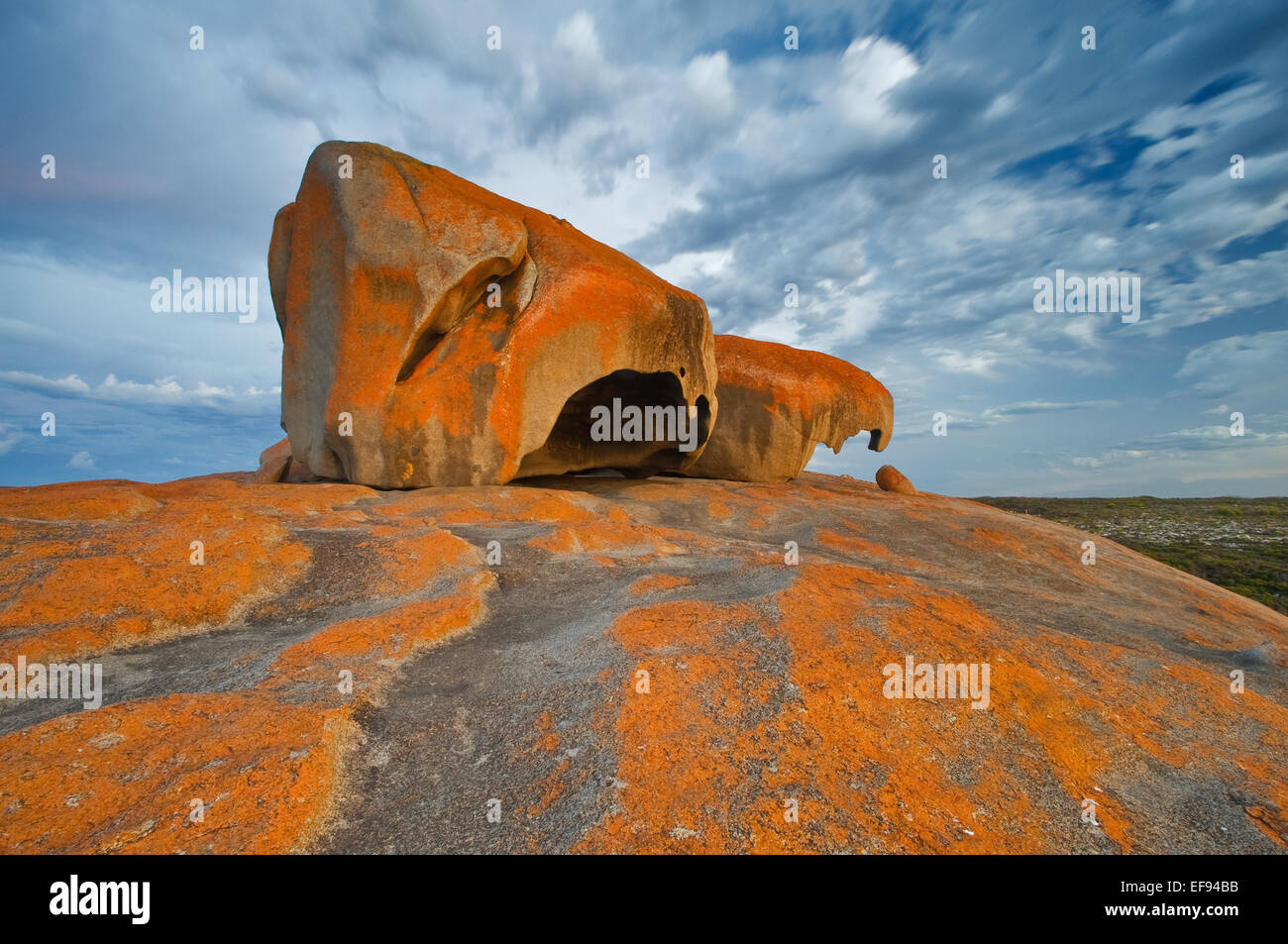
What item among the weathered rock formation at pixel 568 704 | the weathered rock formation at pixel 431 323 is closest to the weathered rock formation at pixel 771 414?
the weathered rock formation at pixel 431 323

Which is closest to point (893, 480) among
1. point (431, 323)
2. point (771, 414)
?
point (771, 414)

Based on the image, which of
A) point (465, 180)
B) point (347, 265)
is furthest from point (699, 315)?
point (347, 265)

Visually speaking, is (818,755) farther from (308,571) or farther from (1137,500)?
(1137,500)

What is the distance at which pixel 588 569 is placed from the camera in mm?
6422

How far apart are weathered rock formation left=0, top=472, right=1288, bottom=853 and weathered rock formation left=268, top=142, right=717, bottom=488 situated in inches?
132

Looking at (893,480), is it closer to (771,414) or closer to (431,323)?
(771,414)

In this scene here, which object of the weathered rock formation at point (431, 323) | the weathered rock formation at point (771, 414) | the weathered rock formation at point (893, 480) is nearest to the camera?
the weathered rock formation at point (431, 323)

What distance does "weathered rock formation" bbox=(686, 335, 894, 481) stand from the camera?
16.4 m

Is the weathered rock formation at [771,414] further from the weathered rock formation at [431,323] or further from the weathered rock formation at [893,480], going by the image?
the weathered rock formation at [431,323]

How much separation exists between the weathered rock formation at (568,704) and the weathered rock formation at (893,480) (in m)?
10.7

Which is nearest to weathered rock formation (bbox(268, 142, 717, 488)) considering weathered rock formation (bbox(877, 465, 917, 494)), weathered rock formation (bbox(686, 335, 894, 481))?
weathered rock formation (bbox(686, 335, 894, 481))

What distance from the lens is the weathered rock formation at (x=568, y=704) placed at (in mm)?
2715

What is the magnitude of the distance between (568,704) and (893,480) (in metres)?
16.3

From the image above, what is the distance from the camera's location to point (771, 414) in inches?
643
